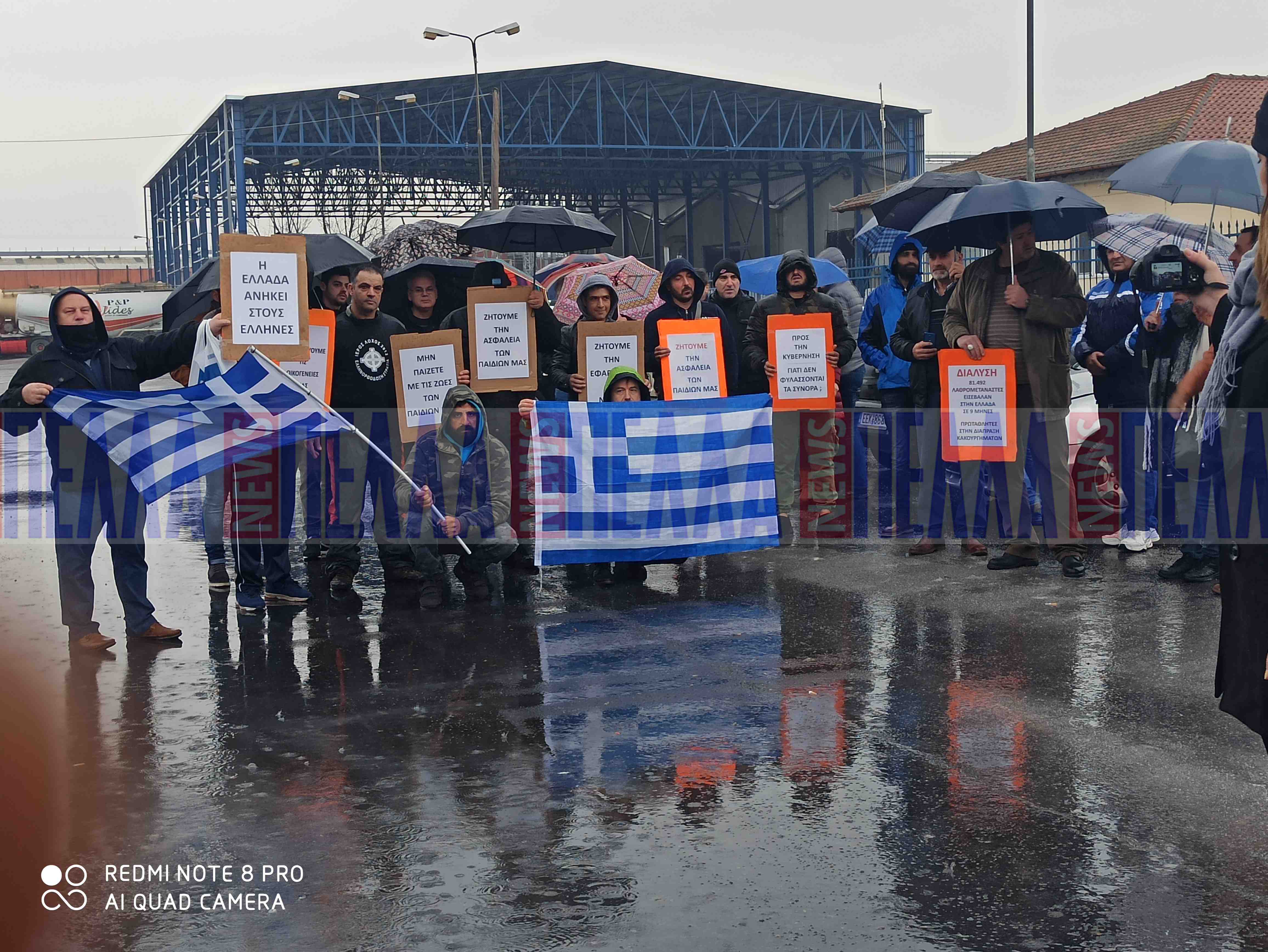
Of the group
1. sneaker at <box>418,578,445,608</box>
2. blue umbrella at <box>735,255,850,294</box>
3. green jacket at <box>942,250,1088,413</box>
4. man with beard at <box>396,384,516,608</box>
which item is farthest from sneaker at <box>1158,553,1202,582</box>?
blue umbrella at <box>735,255,850,294</box>

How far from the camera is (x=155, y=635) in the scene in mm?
7715

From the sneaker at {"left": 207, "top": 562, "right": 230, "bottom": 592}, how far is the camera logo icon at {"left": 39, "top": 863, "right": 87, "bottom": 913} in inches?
186

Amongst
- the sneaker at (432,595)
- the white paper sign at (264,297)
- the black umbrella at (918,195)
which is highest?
the black umbrella at (918,195)

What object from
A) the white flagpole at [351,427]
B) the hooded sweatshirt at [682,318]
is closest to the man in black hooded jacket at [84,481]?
the white flagpole at [351,427]

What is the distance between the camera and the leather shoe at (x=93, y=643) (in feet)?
24.7

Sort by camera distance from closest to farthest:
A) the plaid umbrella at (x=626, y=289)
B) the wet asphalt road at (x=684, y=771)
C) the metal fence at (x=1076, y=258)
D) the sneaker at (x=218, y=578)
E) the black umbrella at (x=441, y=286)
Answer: the wet asphalt road at (x=684, y=771), the sneaker at (x=218, y=578), the black umbrella at (x=441, y=286), the metal fence at (x=1076, y=258), the plaid umbrella at (x=626, y=289)

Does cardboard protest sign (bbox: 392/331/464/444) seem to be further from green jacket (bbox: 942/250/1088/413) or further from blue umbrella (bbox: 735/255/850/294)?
blue umbrella (bbox: 735/255/850/294)

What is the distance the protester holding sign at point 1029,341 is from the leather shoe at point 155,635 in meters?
5.10

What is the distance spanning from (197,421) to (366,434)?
4.78 ft

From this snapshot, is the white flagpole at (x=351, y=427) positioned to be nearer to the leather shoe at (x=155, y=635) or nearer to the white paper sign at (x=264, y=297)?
the white paper sign at (x=264, y=297)

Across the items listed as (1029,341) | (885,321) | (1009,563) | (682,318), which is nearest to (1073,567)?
(1009,563)

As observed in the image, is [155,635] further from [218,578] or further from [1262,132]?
[1262,132]

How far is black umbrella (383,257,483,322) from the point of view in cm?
1067

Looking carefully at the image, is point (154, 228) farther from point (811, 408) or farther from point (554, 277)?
point (811, 408)
